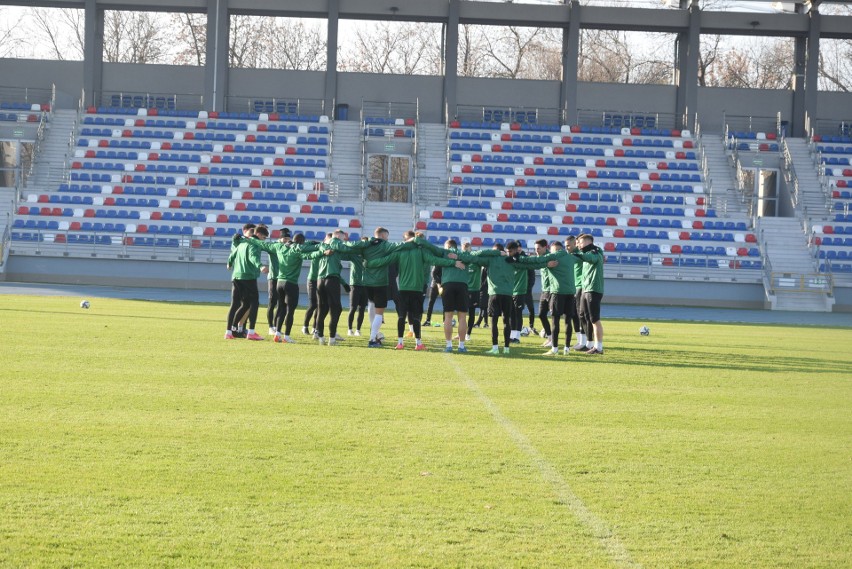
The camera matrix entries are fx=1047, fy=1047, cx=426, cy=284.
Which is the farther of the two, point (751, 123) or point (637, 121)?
point (751, 123)

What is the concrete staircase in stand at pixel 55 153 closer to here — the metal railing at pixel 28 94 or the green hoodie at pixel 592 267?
the metal railing at pixel 28 94

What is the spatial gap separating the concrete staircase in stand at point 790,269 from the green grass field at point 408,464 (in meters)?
23.8

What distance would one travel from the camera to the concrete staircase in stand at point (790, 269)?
37719 mm

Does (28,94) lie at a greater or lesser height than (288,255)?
greater

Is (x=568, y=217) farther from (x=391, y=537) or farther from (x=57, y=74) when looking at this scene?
(x=391, y=537)

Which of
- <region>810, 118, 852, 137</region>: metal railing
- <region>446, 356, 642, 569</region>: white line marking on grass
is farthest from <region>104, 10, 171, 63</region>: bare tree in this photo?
<region>446, 356, 642, 569</region>: white line marking on grass

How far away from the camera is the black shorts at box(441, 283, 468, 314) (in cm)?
1720

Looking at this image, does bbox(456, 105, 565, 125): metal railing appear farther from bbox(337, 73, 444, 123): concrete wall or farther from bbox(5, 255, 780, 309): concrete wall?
bbox(5, 255, 780, 309): concrete wall

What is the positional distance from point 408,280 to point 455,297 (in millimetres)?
823

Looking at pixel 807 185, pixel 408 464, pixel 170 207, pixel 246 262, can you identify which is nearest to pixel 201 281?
pixel 170 207

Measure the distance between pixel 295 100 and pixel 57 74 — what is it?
35.0 ft

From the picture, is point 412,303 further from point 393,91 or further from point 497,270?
point 393,91

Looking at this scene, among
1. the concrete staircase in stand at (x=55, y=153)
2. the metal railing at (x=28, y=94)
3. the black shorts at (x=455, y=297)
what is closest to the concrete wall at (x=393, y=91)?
the concrete staircase in stand at (x=55, y=153)

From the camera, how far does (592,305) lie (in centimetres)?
1777
